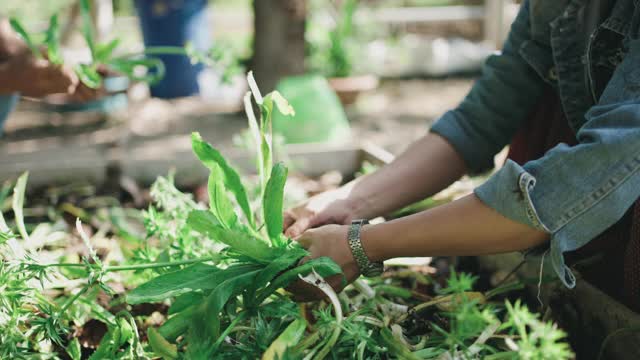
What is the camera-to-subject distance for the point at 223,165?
125 centimetres

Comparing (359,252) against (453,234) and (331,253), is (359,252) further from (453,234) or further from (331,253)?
(453,234)

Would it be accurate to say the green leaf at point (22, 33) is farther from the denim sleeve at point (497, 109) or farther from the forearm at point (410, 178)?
the denim sleeve at point (497, 109)

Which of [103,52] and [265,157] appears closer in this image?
[265,157]

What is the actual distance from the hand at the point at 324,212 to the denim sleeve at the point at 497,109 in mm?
280

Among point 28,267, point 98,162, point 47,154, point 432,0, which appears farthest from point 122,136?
point 432,0

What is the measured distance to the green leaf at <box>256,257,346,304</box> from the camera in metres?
1.10

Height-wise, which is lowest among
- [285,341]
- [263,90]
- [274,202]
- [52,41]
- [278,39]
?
[263,90]

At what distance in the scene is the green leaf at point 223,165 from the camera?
1.21 m

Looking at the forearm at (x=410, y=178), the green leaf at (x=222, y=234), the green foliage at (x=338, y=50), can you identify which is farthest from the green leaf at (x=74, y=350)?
the green foliage at (x=338, y=50)

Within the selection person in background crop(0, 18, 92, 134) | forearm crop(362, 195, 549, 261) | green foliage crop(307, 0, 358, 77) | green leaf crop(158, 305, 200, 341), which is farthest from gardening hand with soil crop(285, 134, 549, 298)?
green foliage crop(307, 0, 358, 77)

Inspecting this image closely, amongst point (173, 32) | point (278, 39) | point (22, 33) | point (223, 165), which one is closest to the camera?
point (223, 165)

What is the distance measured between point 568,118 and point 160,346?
2.88ft

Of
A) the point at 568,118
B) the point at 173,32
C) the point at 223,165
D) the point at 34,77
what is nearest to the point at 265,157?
the point at 223,165

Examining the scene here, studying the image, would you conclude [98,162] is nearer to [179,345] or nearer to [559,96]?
[179,345]
